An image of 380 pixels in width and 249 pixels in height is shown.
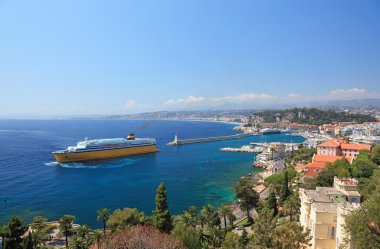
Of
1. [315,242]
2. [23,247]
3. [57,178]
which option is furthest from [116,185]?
[315,242]

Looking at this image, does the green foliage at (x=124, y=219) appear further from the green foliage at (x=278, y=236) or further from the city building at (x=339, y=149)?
the city building at (x=339, y=149)

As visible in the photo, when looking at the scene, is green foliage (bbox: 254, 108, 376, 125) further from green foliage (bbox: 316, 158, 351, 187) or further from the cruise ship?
green foliage (bbox: 316, 158, 351, 187)

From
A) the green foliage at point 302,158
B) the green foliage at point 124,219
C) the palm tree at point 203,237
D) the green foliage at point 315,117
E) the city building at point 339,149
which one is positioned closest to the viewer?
the palm tree at point 203,237

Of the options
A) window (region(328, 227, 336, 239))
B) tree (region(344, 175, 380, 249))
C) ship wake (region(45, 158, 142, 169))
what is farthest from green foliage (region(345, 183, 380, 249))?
ship wake (region(45, 158, 142, 169))

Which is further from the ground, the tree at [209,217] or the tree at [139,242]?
the tree at [139,242]

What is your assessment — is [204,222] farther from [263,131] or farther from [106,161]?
[263,131]

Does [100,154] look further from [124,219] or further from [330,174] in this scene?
[330,174]

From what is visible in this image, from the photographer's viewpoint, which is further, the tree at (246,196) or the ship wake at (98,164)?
the ship wake at (98,164)

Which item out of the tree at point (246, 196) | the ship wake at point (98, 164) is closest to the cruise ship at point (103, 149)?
the ship wake at point (98, 164)

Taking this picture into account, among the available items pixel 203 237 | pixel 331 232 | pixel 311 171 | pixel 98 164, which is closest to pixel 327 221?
pixel 331 232

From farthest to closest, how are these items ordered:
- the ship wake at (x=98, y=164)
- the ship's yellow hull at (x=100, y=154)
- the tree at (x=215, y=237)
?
1. the ship's yellow hull at (x=100, y=154)
2. the ship wake at (x=98, y=164)
3. the tree at (x=215, y=237)
